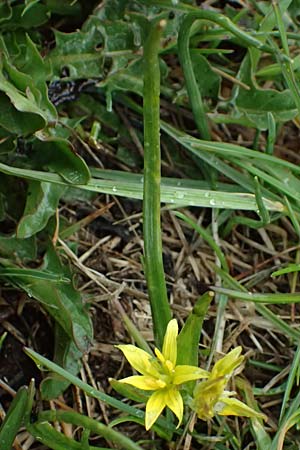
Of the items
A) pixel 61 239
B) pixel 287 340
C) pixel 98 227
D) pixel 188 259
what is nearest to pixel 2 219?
pixel 61 239

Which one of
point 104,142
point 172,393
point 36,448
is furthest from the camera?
point 104,142

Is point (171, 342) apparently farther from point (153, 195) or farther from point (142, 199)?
point (142, 199)

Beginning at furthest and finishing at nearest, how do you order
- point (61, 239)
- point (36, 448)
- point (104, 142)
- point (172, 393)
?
point (104, 142), point (61, 239), point (36, 448), point (172, 393)

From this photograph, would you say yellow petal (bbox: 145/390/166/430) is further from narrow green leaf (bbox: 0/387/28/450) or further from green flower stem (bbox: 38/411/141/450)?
narrow green leaf (bbox: 0/387/28/450)

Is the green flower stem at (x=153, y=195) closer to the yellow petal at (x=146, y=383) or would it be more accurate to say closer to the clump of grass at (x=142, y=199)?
the clump of grass at (x=142, y=199)

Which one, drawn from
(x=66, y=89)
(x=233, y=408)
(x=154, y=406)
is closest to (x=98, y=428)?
(x=154, y=406)

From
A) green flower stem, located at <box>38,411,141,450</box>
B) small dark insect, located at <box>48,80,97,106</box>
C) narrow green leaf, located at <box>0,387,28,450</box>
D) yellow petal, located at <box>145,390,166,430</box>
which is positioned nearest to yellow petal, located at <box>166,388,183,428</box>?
yellow petal, located at <box>145,390,166,430</box>

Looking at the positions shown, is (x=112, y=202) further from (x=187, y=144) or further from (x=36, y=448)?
(x=36, y=448)
